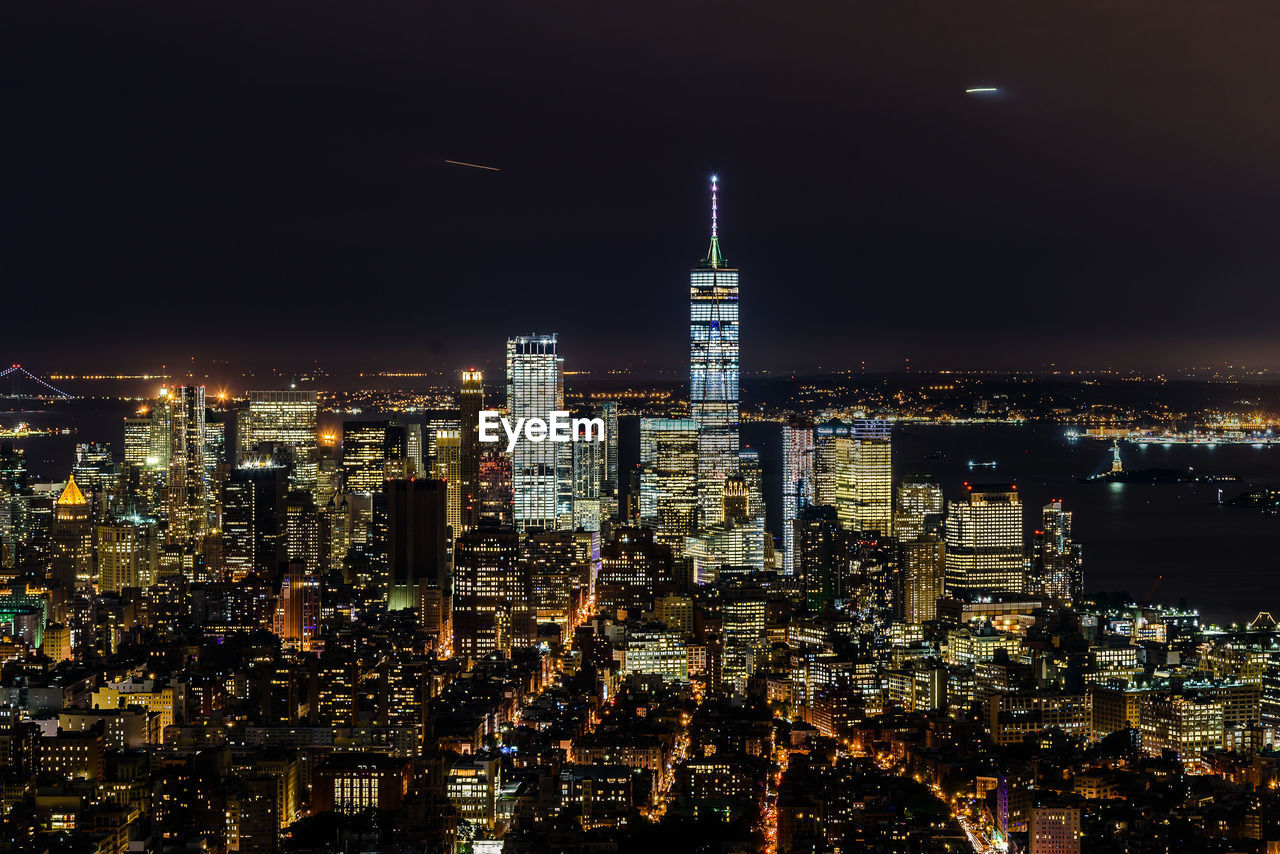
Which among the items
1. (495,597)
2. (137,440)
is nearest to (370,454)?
(137,440)

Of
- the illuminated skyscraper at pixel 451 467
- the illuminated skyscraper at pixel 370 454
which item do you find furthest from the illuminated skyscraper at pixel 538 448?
the illuminated skyscraper at pixel 370 454

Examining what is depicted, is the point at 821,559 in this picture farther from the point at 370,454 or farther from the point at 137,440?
the point at 137,440

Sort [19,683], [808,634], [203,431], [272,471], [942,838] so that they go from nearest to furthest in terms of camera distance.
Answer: [942,838] → [19,683] → [808,634] → [272,471] → [203,431]

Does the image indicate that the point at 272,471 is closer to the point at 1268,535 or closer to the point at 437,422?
the point at 437,422

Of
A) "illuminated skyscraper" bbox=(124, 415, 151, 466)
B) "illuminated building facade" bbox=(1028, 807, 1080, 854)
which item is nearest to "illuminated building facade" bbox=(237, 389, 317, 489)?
"illuminated skyscraper" bbox=(124, 415, 151, 466)

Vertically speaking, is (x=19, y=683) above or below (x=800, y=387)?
below

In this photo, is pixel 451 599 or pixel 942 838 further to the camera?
pixel 451 599

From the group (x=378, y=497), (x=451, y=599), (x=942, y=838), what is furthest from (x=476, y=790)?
(x=378, y=497)
